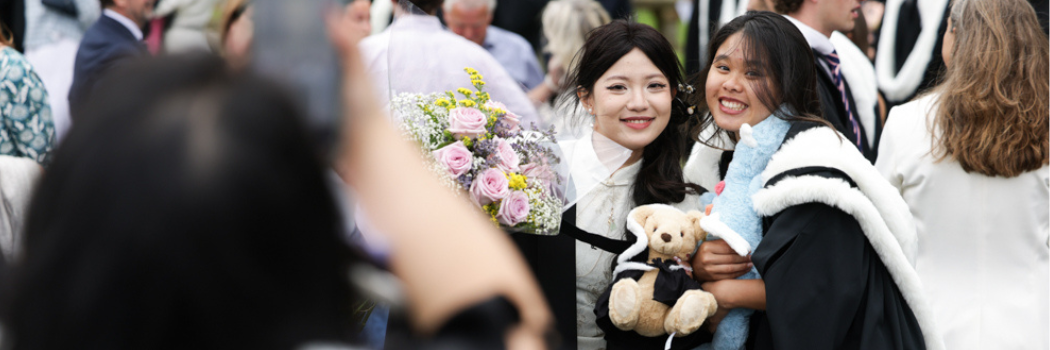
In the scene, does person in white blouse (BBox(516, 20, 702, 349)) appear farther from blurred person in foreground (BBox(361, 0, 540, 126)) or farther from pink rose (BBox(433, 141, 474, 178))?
pink rose (BBox(433, 141, 474, 178))

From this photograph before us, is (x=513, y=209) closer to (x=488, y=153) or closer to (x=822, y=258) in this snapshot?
(x=488, y=153)

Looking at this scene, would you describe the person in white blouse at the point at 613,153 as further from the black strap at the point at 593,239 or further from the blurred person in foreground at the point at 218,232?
the blurred person in foreground at the point at 218,232

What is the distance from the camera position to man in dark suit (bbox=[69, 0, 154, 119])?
182 inches

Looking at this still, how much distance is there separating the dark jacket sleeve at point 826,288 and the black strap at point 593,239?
0.51 meters

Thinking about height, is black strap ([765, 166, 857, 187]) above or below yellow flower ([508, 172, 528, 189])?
above

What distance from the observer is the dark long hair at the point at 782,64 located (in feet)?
9.87

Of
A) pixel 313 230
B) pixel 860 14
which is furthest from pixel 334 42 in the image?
pixel 860 14

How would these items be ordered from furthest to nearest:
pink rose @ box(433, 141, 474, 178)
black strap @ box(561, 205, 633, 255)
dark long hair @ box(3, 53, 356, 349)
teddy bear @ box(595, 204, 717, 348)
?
black strap @ box(561, 205, 633, 255), teddy bear @ box(595, 204, 717, 348), pink rose @ box(433, 141, 474, 178), dark long hair @ box(3, 53, 356, 349)

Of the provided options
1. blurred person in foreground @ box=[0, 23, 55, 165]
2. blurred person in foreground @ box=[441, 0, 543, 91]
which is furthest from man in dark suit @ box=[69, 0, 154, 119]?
blurred person in foreground @ box=[441, 0, 543, 91]

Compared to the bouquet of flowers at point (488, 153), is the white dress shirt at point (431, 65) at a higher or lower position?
higher

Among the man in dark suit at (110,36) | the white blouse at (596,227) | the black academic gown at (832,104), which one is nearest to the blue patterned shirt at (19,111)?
the man in dark suit at (110,36)

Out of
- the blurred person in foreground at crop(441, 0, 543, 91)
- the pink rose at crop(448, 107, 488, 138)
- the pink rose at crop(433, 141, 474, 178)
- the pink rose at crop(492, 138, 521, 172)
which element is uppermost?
the pink rose at crop(448, 107, 488, 138)

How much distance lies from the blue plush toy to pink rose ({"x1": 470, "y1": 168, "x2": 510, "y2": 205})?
71 cm

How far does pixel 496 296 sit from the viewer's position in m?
0.89
